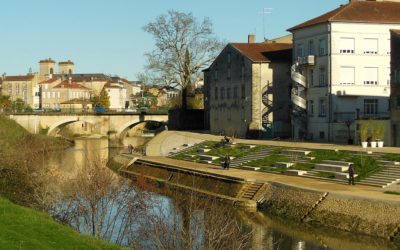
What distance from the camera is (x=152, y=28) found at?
3509 inches

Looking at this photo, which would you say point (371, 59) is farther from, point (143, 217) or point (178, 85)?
point (143, 217)

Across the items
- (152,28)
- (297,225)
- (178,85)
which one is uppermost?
(152,28)

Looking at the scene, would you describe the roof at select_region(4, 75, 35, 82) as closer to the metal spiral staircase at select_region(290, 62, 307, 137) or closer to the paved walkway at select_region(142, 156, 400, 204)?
the metal spiral staircase at select_region(290, 62, 307, 137)

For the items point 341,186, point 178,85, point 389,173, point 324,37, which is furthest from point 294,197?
point 178,85

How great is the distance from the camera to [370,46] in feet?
207

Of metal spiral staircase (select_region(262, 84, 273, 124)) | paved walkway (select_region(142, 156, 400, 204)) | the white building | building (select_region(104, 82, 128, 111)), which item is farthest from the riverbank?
the white building

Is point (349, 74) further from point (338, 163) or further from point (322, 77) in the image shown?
point (338, 163)

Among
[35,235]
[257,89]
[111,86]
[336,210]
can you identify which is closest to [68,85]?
[111,86]

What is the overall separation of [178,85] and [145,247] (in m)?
66.5

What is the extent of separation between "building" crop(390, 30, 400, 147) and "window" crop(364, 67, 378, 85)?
9.81 meters

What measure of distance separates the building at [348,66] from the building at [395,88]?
25.3 ft

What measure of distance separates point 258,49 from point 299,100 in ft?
37.0

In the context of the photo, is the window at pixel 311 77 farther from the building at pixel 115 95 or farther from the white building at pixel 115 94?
the white building at pixel 115 94

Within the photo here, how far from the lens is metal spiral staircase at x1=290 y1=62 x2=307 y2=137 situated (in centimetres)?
6631
